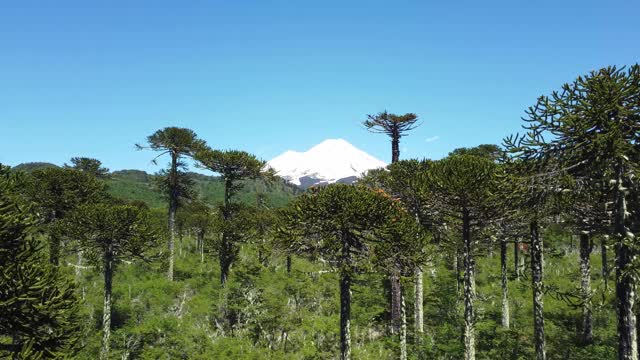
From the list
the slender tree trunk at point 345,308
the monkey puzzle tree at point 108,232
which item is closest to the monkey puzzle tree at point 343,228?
the slender tree trunk at point 345,308

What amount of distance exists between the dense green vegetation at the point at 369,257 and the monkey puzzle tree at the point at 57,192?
0.12 m

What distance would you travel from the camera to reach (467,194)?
1541 centimetres

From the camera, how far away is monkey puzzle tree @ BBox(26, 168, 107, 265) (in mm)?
24188

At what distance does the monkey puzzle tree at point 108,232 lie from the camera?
63.3 ft

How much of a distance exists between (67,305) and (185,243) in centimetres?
4608

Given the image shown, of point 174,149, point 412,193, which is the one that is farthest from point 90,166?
point 412,193

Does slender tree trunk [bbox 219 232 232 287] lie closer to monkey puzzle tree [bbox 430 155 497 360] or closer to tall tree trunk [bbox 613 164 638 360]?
monkey puzzle tree [bbox 430 155 497 360]

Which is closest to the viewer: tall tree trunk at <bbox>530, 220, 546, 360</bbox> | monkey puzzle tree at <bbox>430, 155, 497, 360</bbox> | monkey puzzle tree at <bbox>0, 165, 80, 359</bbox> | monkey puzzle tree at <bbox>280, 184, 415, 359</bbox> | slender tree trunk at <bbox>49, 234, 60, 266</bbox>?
monkey puzzle tree at <bbox>0, 165, 80, 359</bbox>

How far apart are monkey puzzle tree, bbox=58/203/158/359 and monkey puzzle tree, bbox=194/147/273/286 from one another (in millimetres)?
6761

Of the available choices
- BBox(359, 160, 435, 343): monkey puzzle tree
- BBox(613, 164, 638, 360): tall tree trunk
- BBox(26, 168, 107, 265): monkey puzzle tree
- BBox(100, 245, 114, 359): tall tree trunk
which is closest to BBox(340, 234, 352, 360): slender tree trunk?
BBox(359, 160, 435, 343): monkey puzzle tree

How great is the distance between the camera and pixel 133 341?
1867 cm

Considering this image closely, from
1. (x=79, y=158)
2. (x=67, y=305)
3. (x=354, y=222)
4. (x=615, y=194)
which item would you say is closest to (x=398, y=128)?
(x=354, y=222)

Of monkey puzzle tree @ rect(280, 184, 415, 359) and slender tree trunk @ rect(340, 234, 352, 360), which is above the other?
monkey puzzle tree @ rect(280, 184, 415, 359)

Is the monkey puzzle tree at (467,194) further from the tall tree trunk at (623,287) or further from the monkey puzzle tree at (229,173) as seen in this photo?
the monkey puzzle tree at (229,173)
